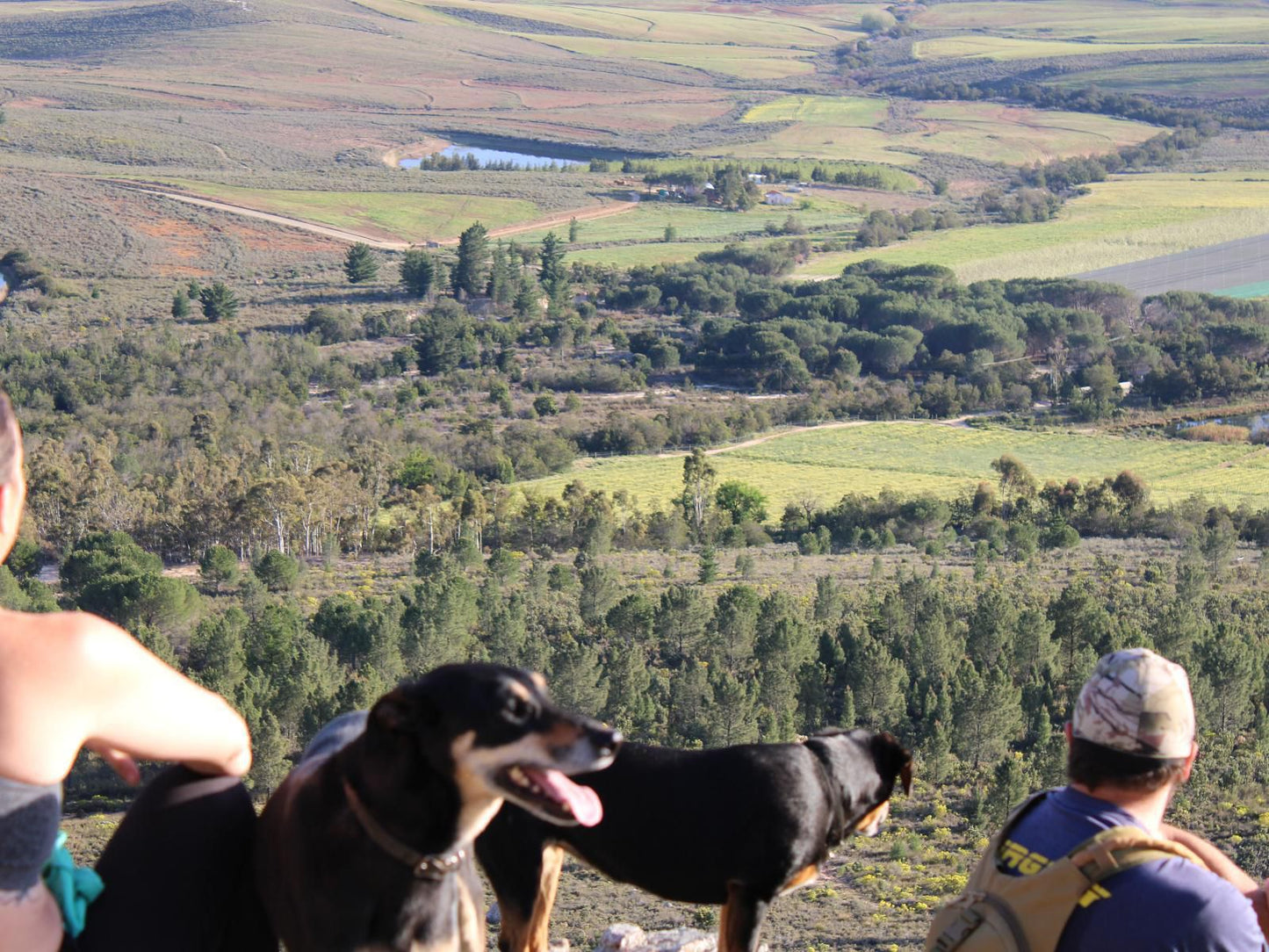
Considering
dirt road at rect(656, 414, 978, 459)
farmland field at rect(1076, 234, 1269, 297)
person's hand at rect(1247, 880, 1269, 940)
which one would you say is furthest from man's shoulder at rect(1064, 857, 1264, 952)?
farmland field at rect(1076, 234, 1269, 297)

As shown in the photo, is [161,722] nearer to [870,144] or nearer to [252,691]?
[252,691]

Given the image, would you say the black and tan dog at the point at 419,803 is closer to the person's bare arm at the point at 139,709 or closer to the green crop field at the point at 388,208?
the person's bare arm at the point at 139,709

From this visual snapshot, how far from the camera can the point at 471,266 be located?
94375 mm

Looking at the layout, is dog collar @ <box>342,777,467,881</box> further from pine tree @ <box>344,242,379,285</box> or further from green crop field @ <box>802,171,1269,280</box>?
green crop field @ <box>802,171,1269,280</box>

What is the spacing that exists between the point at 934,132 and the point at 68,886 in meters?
164

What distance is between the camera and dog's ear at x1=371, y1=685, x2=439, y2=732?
11.7ft

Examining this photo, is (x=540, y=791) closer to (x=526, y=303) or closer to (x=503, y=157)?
(x=526, y=303)

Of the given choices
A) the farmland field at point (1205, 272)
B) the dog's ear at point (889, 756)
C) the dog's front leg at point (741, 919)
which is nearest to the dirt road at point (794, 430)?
the farmland field at point (1205, 272)

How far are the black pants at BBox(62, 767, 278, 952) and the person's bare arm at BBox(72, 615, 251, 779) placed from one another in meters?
0.14

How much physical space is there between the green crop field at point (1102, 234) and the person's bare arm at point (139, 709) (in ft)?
339

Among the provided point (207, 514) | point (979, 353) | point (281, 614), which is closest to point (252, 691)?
point (281, 614)

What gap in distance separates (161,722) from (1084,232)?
394ft

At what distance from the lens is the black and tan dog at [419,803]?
3.56 metres

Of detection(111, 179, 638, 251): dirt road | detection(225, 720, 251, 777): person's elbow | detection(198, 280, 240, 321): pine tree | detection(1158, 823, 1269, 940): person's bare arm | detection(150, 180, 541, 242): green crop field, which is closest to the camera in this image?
detection(225, 720, 251, 777): person's elbow
